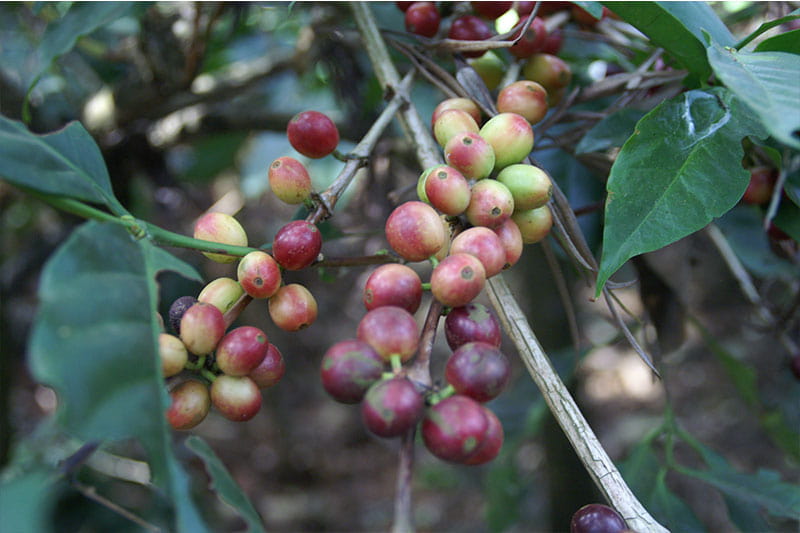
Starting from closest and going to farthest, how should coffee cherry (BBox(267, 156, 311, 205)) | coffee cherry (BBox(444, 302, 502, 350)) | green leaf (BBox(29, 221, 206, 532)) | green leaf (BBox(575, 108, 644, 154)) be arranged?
green leaf (BBox(29, 221, 206, 532)) < coffee cherry (BBox(444, 302, 502, 350)) < coffee cherry (BBox(267, 156, 311, 205)) < green leaf (BBox(575, 108, 644, 154))

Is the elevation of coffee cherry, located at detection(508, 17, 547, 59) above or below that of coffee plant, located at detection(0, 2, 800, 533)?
above

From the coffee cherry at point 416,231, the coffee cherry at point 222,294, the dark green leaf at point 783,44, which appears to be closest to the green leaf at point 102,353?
the coffee cherry at point 222,294

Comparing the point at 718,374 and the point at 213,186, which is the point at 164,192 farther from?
the point at 718,374

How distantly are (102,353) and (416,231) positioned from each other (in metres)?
0.26

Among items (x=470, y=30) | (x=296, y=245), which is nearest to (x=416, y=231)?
(x=296, y=245)

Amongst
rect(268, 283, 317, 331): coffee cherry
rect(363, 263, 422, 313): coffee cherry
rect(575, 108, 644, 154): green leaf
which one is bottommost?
rect(268, 283, 317, 331): coffee cherry

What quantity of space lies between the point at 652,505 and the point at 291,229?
0.69 metres

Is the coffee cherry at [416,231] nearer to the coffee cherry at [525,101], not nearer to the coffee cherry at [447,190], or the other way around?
the coffee cherry at [447,190]

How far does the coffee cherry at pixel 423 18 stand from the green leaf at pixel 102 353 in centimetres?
56

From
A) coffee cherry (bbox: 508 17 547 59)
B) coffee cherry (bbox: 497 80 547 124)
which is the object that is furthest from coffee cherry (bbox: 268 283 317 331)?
coffee cherry (bbox: 508 17 547 59)

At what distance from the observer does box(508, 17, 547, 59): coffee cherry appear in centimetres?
80

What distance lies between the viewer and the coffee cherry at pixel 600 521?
46 centimetres

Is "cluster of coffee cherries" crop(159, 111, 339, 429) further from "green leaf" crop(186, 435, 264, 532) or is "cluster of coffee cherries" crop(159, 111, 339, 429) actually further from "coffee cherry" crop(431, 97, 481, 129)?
"coffee cherry" crop(431, 97, 481, 129)

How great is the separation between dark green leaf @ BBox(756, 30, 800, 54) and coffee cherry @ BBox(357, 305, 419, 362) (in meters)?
0.52
